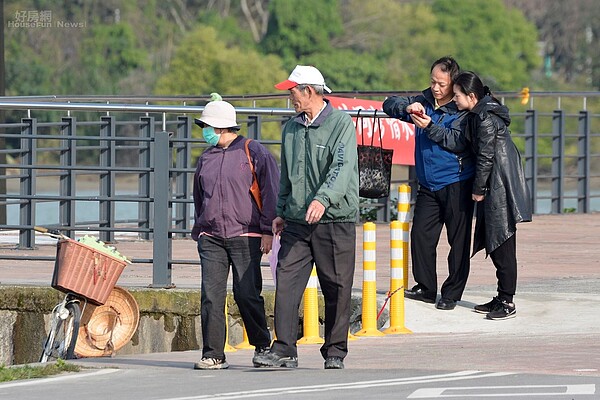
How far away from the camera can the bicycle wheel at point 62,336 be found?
10.9m

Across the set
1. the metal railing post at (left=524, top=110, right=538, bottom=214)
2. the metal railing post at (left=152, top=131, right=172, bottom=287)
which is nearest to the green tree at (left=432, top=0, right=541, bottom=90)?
the metal railing post at (left=524, top=110, right=538, bottom=214)

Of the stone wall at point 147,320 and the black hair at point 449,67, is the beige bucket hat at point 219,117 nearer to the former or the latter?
the black hair at point 449,67

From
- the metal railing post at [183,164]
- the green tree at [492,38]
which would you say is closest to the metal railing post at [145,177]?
the metal railing post at [183,164]

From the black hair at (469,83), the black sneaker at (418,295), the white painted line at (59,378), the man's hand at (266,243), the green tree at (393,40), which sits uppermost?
the green tree at (393,40)

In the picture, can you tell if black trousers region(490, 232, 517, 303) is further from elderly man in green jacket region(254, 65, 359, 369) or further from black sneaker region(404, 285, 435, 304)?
elderly man in green jacket region(254, 65, 359, 369)

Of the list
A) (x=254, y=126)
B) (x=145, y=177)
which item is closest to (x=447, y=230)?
(x=254, y=126)

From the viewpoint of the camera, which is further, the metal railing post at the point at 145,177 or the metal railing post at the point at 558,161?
the metal railing post at the point at 558,161

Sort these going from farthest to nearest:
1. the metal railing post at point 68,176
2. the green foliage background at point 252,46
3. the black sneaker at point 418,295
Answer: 1. the green foliage background at point 252,46
2. the metal railing post at point 68,176
3. the black sneaker at point 418,295

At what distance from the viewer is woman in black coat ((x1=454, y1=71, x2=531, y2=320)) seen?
11.3 metres

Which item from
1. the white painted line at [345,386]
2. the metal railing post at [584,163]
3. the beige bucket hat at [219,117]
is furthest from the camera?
the metal railing post at [584,163]

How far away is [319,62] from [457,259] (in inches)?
2441

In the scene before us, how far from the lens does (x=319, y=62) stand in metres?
73.4

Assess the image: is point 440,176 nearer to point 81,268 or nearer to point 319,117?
point 319,117

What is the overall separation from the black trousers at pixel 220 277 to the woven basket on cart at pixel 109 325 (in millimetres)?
1806
